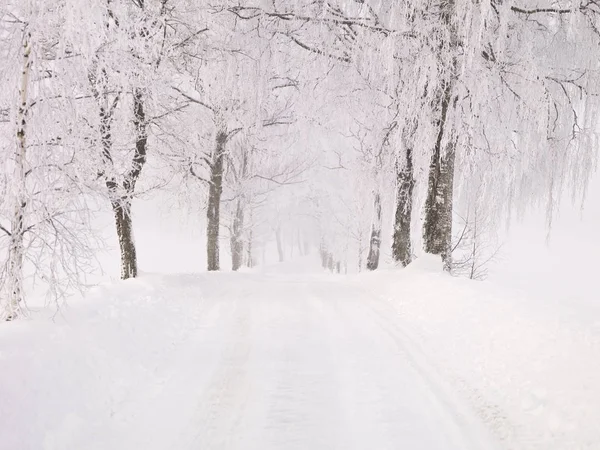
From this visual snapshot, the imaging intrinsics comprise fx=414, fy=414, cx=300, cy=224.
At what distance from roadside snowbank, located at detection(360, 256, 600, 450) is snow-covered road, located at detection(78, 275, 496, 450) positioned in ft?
1.11

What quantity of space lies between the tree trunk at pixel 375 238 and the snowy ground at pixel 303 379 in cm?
951

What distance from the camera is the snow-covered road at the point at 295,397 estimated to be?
10.8 feet

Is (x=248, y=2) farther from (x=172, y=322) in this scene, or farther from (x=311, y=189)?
(x=311, y=189)

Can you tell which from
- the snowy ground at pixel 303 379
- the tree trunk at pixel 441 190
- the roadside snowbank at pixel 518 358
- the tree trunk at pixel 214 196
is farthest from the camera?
the tree trunk at pixel 214 196

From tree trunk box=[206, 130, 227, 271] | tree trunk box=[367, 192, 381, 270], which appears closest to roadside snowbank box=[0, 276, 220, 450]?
tree trunk box=[206, 130, 227, 271]

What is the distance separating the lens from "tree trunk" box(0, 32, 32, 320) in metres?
4.20

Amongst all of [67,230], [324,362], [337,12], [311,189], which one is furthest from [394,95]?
[311,189]

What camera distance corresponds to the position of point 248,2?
945cm

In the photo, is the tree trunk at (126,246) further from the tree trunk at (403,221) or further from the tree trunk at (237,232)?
the tree trunk at (237,232)

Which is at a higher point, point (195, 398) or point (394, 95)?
point (394, 95)

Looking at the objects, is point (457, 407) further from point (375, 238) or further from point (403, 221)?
point (375, 238)

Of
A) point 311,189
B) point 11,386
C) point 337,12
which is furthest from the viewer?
point 311,189

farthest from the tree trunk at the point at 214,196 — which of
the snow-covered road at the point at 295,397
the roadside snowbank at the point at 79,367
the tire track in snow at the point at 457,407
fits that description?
the tire track in snow at the point at 457,407

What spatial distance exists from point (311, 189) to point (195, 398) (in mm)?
33026
